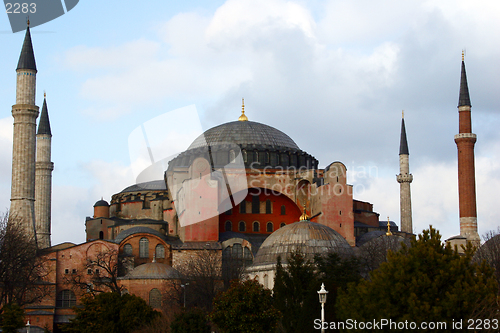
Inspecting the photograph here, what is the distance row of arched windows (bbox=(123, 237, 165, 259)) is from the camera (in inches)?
1273

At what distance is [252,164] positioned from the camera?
35781mm

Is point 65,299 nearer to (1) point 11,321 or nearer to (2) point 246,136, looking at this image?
(1) point 11,321

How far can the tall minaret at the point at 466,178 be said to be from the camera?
3588 centimetres

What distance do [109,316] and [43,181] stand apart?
1957cm

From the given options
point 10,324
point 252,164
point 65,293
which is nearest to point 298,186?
point 252,164

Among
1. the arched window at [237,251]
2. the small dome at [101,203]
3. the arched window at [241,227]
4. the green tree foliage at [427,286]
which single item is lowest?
the green tree foliage at [427,286]

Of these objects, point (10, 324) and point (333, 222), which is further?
point (333, 222)

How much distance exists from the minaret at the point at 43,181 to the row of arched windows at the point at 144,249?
234 inches

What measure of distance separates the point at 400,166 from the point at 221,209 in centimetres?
1273

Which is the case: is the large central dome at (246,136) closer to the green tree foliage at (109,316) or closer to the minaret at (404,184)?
the minaret at (404,184)

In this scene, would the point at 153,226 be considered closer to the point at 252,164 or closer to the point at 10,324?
the point at 252,164

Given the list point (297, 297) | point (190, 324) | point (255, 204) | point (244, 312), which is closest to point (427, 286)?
point (244, 312)

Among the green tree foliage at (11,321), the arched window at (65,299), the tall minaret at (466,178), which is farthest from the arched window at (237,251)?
the green tree foliage at (11,321)

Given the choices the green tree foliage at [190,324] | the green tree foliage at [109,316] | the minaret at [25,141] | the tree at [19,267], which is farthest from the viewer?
the minaret at [25,141]
